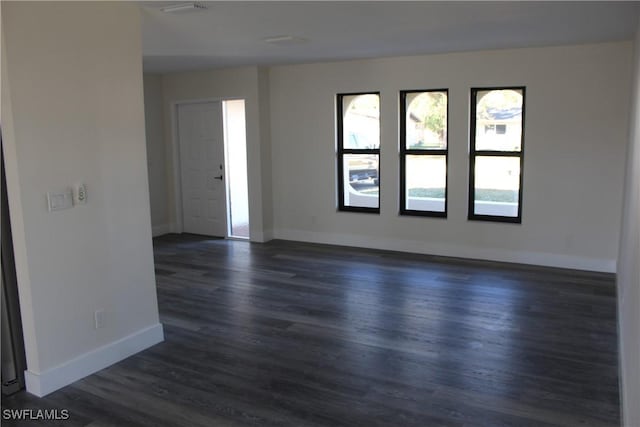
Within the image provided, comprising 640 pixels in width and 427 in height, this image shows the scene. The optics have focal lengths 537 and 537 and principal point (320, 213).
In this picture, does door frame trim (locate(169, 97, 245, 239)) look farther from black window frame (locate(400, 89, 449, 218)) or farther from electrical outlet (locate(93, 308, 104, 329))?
electrical outlet (locate(93, 308, 104, 329))

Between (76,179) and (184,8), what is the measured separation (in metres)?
1.34

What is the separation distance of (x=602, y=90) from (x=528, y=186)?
1198 mm

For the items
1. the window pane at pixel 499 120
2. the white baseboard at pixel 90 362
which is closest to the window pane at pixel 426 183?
the window pane at pixel 499 120

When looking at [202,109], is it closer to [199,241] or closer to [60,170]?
[199,241]

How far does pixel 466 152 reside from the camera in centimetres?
619

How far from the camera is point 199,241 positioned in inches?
296

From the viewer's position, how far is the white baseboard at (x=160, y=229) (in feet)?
26.0

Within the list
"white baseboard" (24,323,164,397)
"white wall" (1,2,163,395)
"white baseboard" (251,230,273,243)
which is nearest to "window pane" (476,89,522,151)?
"white baseboard" (251,230,273,243)

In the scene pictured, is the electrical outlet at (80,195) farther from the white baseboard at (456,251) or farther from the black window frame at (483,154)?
the black window frame at (483,154)

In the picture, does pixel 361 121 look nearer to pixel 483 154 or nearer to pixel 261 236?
pixel 483 154

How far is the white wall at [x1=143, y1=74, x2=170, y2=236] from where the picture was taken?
7766 mm

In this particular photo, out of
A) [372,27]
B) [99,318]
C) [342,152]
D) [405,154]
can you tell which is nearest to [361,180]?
[342,152]

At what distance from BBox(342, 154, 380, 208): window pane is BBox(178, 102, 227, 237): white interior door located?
1.83 metres

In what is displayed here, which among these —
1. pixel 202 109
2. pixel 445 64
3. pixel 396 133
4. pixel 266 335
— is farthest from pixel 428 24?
pixel 202 109
